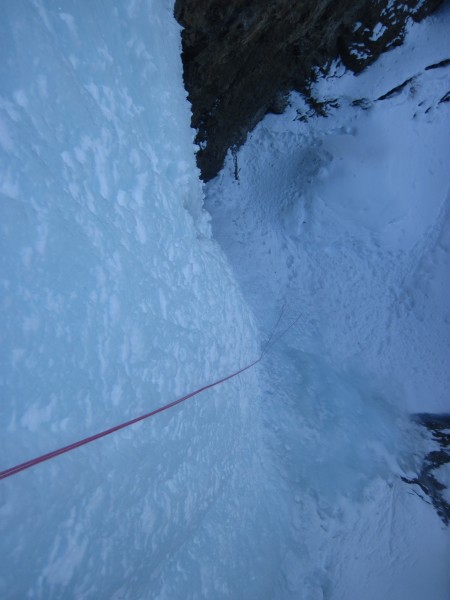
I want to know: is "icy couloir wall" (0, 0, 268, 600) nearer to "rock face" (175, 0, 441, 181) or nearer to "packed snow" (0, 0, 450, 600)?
"packed snow" (0, 0, 450, 600)

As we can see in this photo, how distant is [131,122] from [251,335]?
1.86 metres

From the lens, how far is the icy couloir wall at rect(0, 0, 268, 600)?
979 mm

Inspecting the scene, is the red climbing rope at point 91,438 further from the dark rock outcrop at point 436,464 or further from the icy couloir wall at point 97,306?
the dark rock outcrop at point 436,464

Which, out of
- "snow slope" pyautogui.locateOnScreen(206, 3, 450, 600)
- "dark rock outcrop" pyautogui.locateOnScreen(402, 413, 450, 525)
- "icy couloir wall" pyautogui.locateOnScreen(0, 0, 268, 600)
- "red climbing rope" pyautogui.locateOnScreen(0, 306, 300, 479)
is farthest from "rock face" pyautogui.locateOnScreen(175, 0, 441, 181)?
"dark rock outcrop" pyautogui.locateOnScreen(402, 413, 450, 525)

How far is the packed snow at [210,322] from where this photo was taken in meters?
1.04

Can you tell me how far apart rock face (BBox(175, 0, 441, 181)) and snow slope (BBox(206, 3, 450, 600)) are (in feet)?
0.66

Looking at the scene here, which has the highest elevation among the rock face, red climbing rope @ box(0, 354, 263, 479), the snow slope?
the rock face

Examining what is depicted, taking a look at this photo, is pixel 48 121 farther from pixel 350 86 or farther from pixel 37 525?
pixel 350 86

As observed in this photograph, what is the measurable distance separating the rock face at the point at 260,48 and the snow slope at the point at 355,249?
201 mm

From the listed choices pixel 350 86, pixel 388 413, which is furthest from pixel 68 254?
pixel 350 86

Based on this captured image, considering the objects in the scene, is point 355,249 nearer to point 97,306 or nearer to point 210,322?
point 210,322

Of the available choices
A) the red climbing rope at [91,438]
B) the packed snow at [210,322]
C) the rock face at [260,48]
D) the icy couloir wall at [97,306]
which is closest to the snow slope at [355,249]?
the packed snow at [210,322]

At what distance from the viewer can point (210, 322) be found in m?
2.11

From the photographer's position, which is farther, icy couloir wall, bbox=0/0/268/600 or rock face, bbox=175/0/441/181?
rock face, bbox=175/0/441/181
